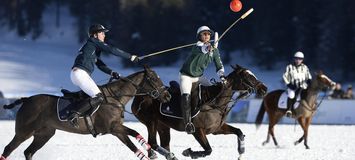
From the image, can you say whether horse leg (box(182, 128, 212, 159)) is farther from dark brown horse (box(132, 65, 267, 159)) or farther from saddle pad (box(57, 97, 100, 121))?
saddle pad (box(57, 97, 100, 121))

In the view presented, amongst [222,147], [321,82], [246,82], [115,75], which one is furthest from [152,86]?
[321,82]

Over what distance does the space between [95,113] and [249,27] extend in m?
43.6

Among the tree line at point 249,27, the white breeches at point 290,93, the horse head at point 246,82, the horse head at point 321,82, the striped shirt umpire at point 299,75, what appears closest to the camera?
the horse head at point 246,82

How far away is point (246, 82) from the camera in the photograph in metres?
13.7

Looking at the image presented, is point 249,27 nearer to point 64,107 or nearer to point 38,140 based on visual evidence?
point 38,140

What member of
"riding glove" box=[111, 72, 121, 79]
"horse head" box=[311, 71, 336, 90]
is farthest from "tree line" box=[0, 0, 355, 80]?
"riding glove" box=[111, 72, 121, 79]

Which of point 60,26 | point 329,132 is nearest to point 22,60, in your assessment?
point 60,26

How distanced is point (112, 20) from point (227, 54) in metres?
10.5

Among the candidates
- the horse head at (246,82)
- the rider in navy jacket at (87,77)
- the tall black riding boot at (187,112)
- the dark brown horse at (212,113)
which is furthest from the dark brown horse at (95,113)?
the horse head at (246,82)

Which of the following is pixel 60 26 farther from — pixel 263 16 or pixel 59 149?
pixel 59 149

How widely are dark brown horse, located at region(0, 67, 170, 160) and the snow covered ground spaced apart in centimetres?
157

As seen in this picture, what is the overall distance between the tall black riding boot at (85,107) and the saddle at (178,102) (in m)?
1.42

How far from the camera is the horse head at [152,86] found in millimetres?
13164

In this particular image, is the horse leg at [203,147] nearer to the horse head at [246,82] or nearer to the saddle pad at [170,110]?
the saddle pad at [170,110]
